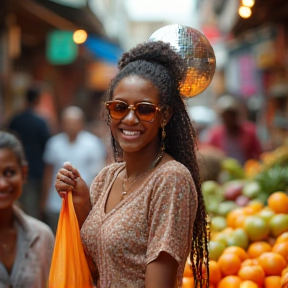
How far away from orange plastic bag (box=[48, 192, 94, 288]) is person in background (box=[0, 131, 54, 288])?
32.4 inches

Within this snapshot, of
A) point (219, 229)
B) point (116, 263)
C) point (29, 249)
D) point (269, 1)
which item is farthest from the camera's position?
point (269, 1)

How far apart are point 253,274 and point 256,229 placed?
1.81 feet

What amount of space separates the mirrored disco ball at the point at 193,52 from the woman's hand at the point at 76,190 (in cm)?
65

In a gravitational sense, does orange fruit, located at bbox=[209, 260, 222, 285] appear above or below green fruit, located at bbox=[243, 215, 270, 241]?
below

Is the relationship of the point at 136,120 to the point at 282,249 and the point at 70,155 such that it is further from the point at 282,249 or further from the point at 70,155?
the point at 70,155

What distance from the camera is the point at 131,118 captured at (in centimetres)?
263

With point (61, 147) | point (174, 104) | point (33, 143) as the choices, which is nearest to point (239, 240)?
point (174, 104)

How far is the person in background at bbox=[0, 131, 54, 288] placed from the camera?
354cm

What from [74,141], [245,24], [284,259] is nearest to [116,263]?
[284,259]

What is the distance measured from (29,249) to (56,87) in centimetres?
1483

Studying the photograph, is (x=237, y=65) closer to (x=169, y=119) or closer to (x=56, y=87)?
(x=56, y=87)

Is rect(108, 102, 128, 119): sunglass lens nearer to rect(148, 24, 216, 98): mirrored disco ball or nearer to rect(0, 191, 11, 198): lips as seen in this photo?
rect(148, 24, 216, 98): mirrored disco ball

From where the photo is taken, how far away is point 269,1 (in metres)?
8.16

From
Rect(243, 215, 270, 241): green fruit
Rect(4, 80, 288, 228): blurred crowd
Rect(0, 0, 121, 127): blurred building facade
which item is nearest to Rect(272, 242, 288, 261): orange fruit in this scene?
Rect(243, 215, 270, 241): green fruit
